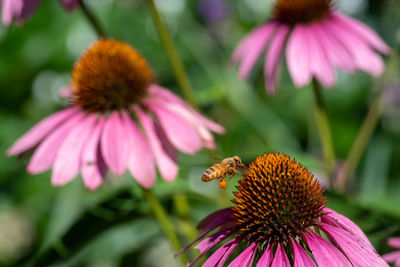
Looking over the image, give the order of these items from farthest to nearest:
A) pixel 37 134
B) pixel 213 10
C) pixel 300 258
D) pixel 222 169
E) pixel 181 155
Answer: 1. pixel 213 10
2. pixel 181 155
3. pixel 37 134
4. pixel 222 169
5. pixel 300 258

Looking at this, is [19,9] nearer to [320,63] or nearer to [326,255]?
[320,63]

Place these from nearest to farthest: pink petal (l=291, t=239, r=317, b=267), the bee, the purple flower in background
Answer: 1. pink petal (l=291, t=239, r=317, b=267)
2. the bee
3. the purple flower in background

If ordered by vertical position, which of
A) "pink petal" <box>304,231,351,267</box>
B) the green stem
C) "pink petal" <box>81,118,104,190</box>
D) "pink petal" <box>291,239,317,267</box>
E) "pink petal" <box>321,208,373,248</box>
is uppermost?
"pink petal" <box>81,118,104,190</box>

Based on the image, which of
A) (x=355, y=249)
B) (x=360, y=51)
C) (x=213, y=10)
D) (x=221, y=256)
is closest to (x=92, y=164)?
(x=221, y=256)

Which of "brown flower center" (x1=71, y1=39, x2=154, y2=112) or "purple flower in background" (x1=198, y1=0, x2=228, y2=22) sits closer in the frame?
"brown flower center" (x1=71, y1=39, x2=154, y2=112)

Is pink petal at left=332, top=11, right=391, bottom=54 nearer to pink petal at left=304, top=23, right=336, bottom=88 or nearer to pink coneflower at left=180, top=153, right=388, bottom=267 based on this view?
pink petal at left=304, top=23, right=336, bottom=88

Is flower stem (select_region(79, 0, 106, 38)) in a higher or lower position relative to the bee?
higher

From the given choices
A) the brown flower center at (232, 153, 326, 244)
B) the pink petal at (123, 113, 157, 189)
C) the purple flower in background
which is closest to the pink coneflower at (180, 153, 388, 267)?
the brown flower center at (232, 153, 326, 244)
